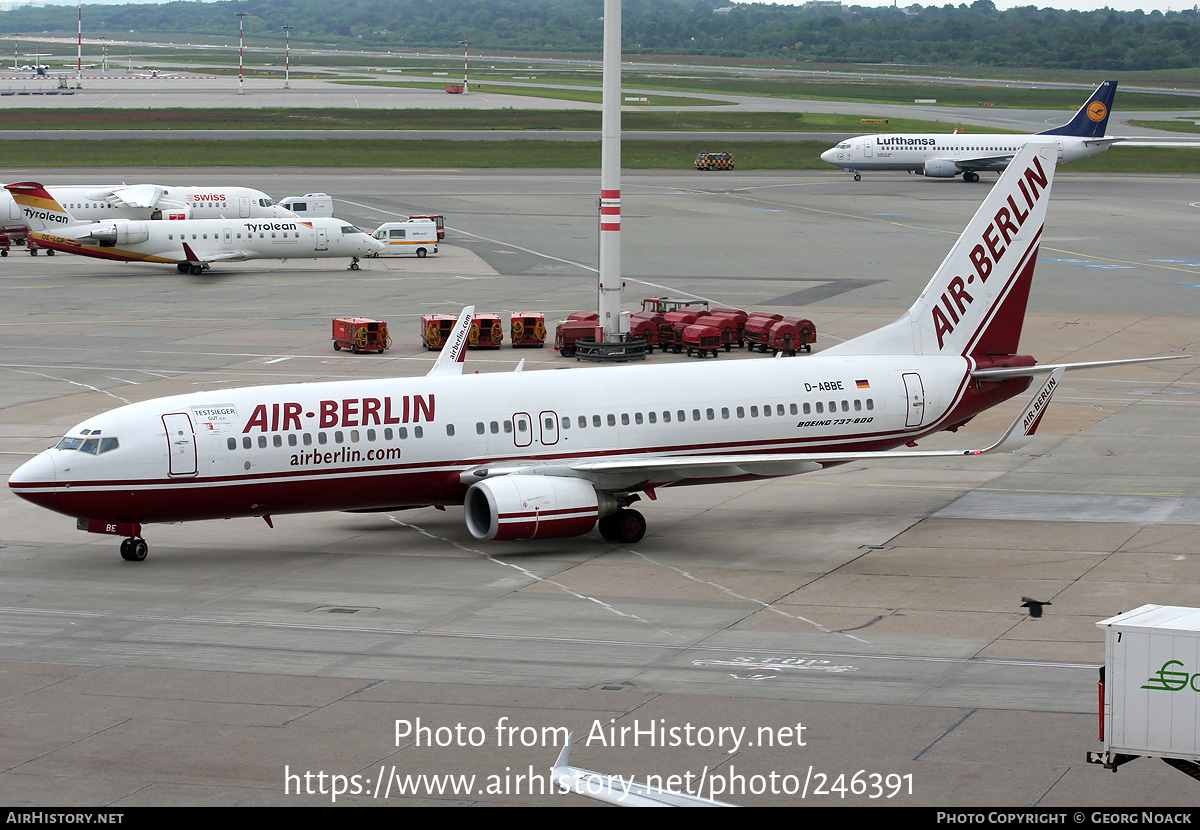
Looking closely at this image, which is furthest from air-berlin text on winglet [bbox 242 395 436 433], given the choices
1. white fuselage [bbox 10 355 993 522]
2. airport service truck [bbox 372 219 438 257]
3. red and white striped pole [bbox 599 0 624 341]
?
airport service truck [bbox 372 219 438 257]

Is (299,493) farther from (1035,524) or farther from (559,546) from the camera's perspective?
(1035,524)

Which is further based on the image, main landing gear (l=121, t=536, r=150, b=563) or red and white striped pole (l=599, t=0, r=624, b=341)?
red and white striped pole (l=599, t=0, r=624, b=341)

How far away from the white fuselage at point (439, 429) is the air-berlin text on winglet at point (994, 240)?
1.41 m

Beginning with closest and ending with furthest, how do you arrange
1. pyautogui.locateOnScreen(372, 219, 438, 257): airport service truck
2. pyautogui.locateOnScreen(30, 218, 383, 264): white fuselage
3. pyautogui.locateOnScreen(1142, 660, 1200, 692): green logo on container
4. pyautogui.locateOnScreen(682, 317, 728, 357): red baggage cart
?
pyautogui.locateOnScreen(1142, 660, 1200, 692): green logo on container < pyautogui.locateOnScreen(682, 317, 728, 357): red baggage cart < pyautogui.locateOnScreen(30, 218, 383, 264): white fuselage < pyautogui.locateOnScreen(372, 219, 438, 257): airport service truck

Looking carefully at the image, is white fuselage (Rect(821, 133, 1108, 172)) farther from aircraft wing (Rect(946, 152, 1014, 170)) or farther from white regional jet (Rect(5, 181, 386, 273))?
white regional jet (Rect(5, 181, 386, 273))

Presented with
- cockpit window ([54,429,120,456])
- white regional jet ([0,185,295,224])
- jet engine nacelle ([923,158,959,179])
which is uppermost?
jet engine nacelle ([923,158,959,179])

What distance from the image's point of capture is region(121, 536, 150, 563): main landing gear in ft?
110

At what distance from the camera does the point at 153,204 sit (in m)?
96.7

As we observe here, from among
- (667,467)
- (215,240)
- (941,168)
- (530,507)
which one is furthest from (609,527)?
(941,168)

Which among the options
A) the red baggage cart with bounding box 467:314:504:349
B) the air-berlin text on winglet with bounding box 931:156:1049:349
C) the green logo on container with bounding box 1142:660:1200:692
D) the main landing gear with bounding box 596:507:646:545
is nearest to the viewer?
the green logo on container with bounding box 1142:660:1200:692

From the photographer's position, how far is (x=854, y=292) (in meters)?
76.9

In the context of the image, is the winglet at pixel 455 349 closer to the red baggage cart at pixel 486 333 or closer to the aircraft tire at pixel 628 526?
the aircraft tire at pixel 628 526

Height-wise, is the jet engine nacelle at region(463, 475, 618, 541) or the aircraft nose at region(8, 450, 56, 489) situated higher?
the aircraft nose at region(8, 450, 56, 489)

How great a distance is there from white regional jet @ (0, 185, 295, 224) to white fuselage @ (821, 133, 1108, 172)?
193 feet
